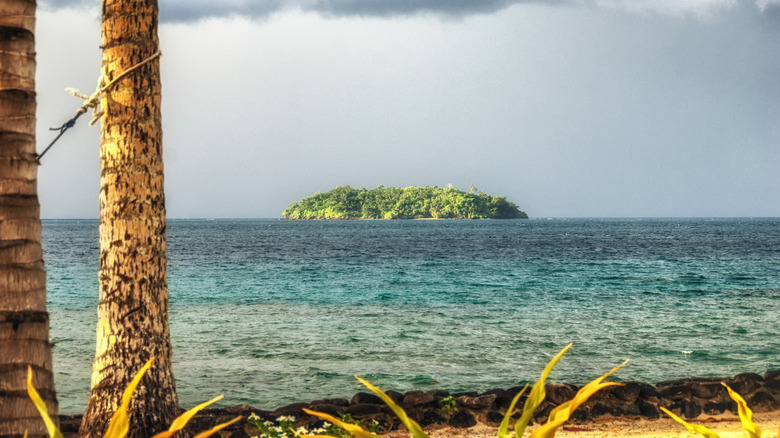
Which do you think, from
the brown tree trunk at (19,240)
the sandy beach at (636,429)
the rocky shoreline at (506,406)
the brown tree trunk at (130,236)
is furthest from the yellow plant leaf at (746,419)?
the rocky shoreline at (506,406)

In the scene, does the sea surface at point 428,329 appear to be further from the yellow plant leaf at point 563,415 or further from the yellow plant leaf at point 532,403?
the yellow plant leaf at point 563,415

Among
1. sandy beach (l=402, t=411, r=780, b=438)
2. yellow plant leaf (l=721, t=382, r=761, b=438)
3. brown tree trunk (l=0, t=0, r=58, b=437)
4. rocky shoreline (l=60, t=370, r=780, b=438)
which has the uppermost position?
brown tree trunk (l=0, t=0, r=58, b=437)

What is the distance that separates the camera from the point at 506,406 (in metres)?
7.58

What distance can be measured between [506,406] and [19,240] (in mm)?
6010

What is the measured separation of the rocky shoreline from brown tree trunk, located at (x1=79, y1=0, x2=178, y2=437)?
1.86 metres

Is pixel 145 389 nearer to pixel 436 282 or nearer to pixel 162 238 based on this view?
pixel 162 238

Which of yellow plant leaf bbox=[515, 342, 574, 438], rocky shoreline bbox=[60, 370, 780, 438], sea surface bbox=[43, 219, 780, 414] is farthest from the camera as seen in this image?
sea surface bbox=[43, 219, 780, 414]

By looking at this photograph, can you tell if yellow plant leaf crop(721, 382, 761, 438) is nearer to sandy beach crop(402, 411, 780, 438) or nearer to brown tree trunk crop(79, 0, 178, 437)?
sandy beach crop(402, 411, 780, 438)

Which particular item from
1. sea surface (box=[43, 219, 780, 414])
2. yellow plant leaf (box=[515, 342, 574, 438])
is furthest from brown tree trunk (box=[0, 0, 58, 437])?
sea surface (box=[43, 219, 780, 414])

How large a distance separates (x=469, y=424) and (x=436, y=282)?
22.0 metres

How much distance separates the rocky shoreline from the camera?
7039mm

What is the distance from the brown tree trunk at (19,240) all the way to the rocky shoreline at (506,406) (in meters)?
3.71

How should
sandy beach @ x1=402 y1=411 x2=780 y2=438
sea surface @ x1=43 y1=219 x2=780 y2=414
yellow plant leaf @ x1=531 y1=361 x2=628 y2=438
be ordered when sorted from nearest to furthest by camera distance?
yellow plant leaf @ x1=531 y1=361 x2=628 y2=438 < sandy beach @ x1=402 y1=411 x2=780 y2=438 < sea surface @ x1=43 y1=219 x2=780 y2=414

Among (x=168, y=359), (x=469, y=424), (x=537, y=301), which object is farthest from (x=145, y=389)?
(x=537, y=301)
